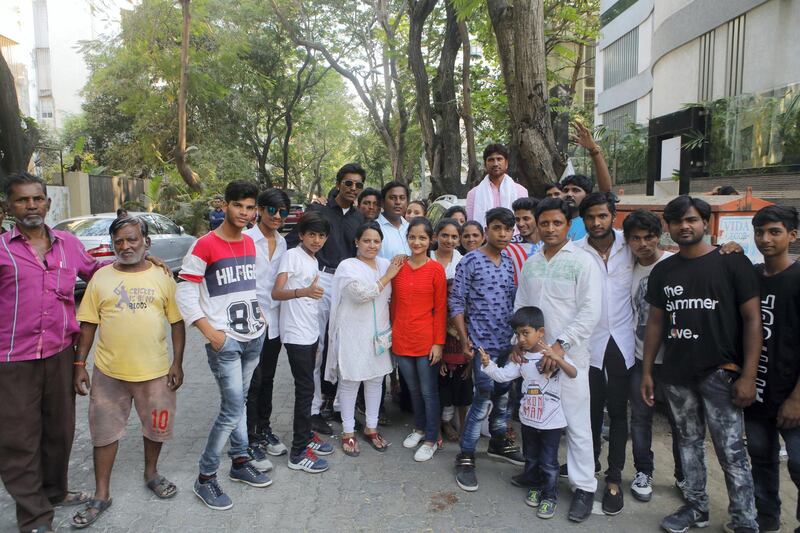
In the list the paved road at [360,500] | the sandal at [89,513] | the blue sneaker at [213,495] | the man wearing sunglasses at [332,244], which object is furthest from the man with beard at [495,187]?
the sandal at [89,513]

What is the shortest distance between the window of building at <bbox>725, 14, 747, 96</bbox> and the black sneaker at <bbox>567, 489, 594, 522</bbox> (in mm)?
14063

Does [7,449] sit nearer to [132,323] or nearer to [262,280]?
[132,323]

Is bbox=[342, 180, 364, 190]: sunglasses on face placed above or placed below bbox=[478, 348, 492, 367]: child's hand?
above

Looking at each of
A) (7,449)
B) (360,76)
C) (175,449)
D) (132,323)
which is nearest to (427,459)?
(175,449)

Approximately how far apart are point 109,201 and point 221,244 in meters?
17.5

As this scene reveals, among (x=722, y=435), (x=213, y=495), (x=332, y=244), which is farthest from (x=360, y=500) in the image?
(x=722, y=435)

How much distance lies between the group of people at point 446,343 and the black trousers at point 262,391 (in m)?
0.02

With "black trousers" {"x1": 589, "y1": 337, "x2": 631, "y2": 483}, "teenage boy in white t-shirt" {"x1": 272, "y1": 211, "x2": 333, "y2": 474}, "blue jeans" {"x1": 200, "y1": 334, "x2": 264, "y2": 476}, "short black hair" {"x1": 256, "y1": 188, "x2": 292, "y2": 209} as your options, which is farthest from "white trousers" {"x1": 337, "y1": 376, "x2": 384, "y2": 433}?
"black trousers" {"x1": 589, "y1": 337, "x2": 631, "y2": 483}

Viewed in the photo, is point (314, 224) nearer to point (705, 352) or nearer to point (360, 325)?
point (360, 325)

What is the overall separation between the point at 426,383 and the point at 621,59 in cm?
2764

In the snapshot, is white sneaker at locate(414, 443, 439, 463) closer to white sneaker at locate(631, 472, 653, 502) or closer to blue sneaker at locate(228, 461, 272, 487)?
blue sneaker at locate(228, 461, 272, 487)

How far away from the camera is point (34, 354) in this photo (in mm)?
3055

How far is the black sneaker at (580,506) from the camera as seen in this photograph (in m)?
3.23

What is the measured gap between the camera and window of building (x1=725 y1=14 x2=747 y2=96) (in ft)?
45.7
